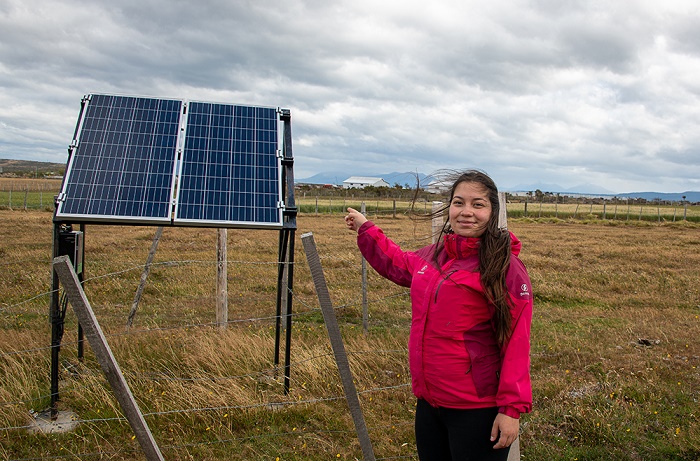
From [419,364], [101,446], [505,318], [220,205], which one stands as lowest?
[101,446]

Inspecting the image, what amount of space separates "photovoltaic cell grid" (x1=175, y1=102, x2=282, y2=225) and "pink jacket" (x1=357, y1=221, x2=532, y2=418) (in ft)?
8.45

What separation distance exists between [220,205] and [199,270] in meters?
8.02

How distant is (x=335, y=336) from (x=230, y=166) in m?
2.77

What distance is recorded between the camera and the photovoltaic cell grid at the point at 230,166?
5.04 m

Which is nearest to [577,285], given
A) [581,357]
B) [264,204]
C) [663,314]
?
[663,314]

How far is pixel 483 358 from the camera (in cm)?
260

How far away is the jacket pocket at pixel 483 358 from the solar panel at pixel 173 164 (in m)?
2.72

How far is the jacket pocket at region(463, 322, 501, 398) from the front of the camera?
8.49ft

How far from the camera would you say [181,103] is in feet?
20.5

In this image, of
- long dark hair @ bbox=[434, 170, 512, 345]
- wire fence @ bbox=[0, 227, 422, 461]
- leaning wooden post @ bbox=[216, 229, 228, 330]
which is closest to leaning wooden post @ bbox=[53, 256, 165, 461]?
wire fence @ bbox=[0, 227, 422, 461]

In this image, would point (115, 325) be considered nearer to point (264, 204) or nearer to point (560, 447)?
point (264, 204)

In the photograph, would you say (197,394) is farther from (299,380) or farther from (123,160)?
(123,160)

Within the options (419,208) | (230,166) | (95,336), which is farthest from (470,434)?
(419,208)

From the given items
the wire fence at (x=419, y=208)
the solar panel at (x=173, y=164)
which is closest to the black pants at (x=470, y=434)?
the solar panel at (x=173, y=164)
